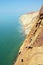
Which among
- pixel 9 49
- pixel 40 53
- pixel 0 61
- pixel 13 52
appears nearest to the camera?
pixel 40 53

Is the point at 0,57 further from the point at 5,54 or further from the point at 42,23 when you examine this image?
the point at 42,23

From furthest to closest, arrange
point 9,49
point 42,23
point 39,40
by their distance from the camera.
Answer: point 9,49
point 42,23
point 39,40

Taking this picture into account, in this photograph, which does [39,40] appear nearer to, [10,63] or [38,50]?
[38,50]

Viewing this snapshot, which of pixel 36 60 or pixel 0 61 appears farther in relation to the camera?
pixel 0 61

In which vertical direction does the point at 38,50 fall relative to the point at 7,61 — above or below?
above

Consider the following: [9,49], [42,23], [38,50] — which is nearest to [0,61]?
[9,49]

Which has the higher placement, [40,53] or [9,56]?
[40,53]

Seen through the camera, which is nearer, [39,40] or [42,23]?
[39,40]

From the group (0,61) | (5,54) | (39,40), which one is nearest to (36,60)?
(39,40)

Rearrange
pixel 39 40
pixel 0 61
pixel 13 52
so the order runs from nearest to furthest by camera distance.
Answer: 1. pixel 39 40
2. pixel 0 61
3. pixel 13 52
